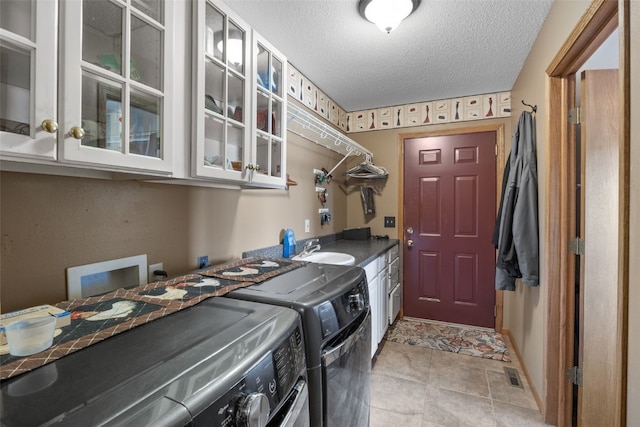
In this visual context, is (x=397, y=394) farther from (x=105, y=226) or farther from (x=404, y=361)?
(x=105, y=226)

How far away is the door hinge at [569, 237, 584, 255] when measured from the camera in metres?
1.61

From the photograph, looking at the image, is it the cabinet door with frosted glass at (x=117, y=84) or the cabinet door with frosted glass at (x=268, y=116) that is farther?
the cabinet door with frosted glass at (x=268, y=116)

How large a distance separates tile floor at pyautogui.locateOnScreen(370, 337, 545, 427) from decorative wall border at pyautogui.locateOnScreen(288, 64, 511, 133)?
228 cm

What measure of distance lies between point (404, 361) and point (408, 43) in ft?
7.89

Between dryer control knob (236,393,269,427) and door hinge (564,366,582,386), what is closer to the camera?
dryer control knob (236,393,269,427)

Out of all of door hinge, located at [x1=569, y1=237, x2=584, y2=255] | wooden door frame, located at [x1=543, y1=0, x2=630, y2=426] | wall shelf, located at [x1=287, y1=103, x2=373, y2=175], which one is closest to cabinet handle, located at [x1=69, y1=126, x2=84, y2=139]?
wall shelf, located at [x1=287, y1=103, x2=373, y2=175]

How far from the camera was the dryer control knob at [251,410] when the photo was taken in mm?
555

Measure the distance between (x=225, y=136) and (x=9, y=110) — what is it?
673 mm

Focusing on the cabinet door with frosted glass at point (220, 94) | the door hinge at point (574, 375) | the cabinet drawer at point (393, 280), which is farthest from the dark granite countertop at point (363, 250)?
the door hinge at point (574, 375)

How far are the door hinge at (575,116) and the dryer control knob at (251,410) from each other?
2073 millimetres

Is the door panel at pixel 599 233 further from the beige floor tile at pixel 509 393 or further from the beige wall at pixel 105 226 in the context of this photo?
the beige wall at pixel 105 226

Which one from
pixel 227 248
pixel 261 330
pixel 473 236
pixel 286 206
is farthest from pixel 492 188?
pixel 261 330

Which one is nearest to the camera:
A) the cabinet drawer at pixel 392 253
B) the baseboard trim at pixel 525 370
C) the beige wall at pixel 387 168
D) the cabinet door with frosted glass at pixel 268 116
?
the cabinet door with frosted glass at pixel 268 116

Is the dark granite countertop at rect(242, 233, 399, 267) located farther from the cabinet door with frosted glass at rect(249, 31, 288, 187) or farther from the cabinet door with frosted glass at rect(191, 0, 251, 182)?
the cabinet door with frosted glass at rect(191, 0, 251, 182)
